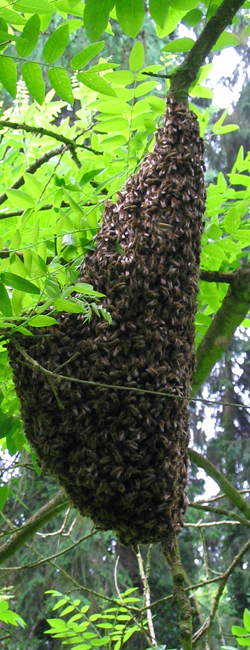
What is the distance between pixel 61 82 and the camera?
116cm

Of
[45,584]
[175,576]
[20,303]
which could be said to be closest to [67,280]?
[20,303]

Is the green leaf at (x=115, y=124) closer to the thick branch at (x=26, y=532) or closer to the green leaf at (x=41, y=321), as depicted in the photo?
the green leaf at (x=41, y=321)

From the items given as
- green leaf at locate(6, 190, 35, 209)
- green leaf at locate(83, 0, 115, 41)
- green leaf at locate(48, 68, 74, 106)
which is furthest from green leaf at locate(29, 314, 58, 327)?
green leaf at locate(83, 0, 115, 41)

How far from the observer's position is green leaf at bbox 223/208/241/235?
1.49 m

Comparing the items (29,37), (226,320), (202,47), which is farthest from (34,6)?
(226,320)

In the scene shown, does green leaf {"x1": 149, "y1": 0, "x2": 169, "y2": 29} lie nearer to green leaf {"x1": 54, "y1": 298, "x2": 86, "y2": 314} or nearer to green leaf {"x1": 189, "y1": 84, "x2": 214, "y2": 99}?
green leaf {"x1": 189, "y1": 84, "x2": 214, "y2": 99}

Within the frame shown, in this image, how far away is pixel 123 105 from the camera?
4.45ft

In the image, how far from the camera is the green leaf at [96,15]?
107cm

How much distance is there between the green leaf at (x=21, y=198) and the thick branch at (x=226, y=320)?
58 cm

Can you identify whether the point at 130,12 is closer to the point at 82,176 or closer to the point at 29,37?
the point at 29,37

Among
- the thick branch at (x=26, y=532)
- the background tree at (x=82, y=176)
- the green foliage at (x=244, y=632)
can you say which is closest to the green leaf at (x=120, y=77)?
the background tree at (x=82, y=176)

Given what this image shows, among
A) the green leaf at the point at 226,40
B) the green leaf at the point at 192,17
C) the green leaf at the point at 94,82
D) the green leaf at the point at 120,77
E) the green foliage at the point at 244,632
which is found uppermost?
the green leaf at the point at 226,40

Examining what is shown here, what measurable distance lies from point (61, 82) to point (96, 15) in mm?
143

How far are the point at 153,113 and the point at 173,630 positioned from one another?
303 inches
